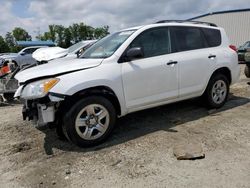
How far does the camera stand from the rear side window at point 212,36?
21.5 feet

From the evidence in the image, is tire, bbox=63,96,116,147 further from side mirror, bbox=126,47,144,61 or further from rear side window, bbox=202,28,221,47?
rear side window, bbox=202,28,221,47

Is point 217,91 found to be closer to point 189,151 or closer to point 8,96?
point 189,151

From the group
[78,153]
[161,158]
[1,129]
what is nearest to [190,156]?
[161,158]

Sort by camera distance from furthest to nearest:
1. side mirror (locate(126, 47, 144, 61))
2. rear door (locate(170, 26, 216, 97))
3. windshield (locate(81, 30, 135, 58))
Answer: rear door (locate(170, 26, 216, 97)), windshield (locate(81, 30, 135, 58)), side mirror (locate(126, 47, 144, 61))

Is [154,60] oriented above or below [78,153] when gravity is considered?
above

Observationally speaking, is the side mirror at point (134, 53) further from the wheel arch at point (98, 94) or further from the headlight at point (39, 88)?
the headlight at point (39, 88)

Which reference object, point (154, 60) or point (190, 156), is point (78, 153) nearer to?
point (190, 156)

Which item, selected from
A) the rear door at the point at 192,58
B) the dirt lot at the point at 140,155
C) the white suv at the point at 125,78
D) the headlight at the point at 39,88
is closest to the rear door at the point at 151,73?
the white suv at the point at 125,78

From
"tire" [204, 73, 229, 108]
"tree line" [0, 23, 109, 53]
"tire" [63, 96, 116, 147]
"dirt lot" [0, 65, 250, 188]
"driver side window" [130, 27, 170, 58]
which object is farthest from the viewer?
"tree line" [0, 23, 109, 53]

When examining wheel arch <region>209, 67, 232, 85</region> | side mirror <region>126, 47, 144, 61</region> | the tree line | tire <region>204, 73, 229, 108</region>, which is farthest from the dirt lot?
the tree line

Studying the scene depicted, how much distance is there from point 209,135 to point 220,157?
2.84 feet

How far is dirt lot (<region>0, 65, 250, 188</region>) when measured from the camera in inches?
152

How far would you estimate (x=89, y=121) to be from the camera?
485cm

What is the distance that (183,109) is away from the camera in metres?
6.84
